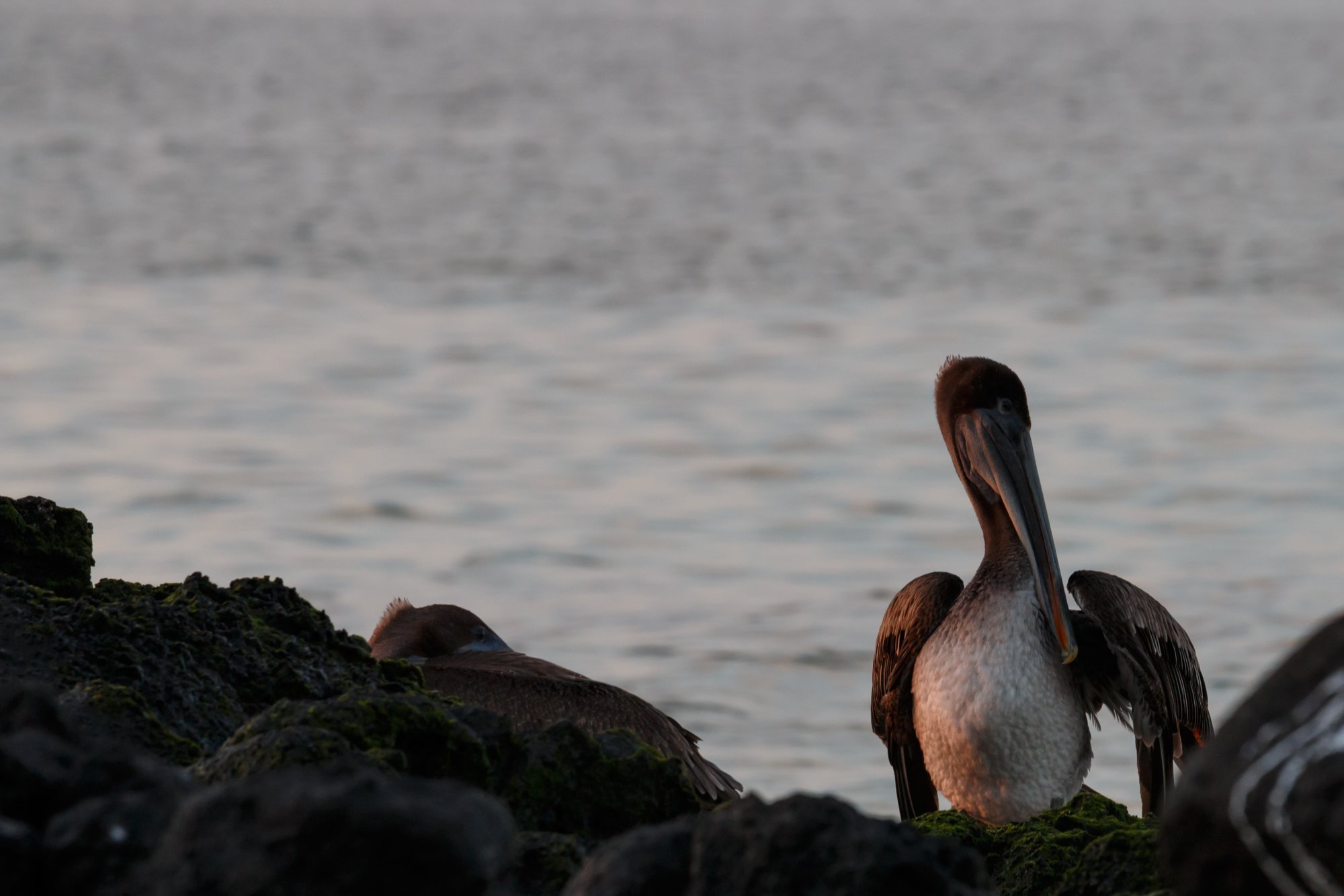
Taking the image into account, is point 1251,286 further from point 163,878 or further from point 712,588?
point 163,878

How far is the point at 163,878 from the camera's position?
1994 millimetres

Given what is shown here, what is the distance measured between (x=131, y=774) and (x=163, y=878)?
201 mm

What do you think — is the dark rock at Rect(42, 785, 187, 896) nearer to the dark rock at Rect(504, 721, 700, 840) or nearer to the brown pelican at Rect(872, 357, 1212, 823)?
the dark rock at Rect(504, 721, 700, 840)

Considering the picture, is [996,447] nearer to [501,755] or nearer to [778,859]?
[501,755]

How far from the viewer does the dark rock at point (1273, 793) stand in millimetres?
1962

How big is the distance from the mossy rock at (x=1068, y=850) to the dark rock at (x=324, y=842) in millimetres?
1411

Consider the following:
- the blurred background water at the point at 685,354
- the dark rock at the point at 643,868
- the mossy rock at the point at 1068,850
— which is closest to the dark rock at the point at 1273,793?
the dark rock at the point at 643,868

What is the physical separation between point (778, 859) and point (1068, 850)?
52.7 inches

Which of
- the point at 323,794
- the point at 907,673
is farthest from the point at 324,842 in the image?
the point at 907,673

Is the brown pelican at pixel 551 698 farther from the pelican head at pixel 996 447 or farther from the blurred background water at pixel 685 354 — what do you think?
the blurred background water at pixel 685 354

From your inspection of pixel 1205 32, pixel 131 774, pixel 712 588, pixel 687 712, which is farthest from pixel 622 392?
pixel 1205 32

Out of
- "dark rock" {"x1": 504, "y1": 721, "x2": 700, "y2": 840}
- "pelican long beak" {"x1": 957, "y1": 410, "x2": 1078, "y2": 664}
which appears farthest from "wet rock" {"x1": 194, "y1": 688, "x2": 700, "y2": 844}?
"pelican long beak" {"x1": 957, "y1": 410, "x2": 1078, "y2": 664}

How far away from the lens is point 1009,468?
5.72 metres

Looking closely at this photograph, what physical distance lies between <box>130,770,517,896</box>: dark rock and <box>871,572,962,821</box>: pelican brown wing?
3.68 m
